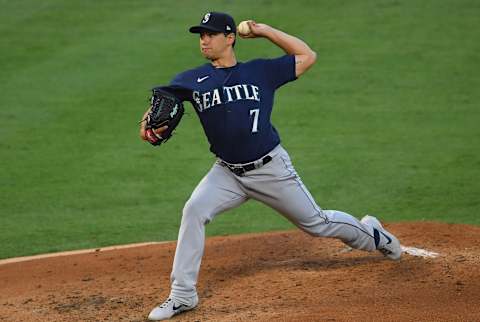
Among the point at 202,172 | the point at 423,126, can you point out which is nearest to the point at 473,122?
the point at 423,126

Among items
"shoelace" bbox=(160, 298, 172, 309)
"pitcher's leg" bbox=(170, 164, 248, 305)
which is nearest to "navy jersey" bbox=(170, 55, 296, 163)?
"pitcher's leg" bbox=(170, 164, 248, 305)

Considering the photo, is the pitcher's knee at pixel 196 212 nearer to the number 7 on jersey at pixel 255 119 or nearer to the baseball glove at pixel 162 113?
the baseball glove at pixel 162 113

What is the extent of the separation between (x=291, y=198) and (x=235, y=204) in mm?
365

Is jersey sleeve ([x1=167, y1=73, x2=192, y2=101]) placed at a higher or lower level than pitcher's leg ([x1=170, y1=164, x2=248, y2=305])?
higher

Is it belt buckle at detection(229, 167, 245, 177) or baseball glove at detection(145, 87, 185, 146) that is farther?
belt buckle at detection(229, 167, 245, 177)

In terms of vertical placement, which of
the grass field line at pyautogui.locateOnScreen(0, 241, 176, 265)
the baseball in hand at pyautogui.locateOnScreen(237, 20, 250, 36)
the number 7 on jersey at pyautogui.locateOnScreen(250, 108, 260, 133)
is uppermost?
the baseball in hand at pyautogui.locateOnScreen(237, 20, 250, 36)

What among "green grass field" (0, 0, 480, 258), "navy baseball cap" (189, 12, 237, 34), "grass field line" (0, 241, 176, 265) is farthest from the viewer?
"green grass field" (0, 0, 480, 258)

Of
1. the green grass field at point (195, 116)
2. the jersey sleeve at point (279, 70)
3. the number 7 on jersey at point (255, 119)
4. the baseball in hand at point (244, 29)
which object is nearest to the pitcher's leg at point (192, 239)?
the number 7 on jersey at point (255, 119)

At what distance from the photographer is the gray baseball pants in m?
5.57

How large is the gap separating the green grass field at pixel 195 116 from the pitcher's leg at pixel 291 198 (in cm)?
231

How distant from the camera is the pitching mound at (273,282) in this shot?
5426mm

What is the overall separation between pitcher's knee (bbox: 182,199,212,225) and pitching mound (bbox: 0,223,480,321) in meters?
0.57

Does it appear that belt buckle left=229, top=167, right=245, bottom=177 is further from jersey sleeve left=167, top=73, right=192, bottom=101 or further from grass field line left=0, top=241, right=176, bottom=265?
grass field line left=0, top=241, right=176, bottom=265

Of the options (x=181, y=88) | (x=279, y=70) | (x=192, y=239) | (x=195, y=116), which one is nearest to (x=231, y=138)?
(x=181, y=88)
